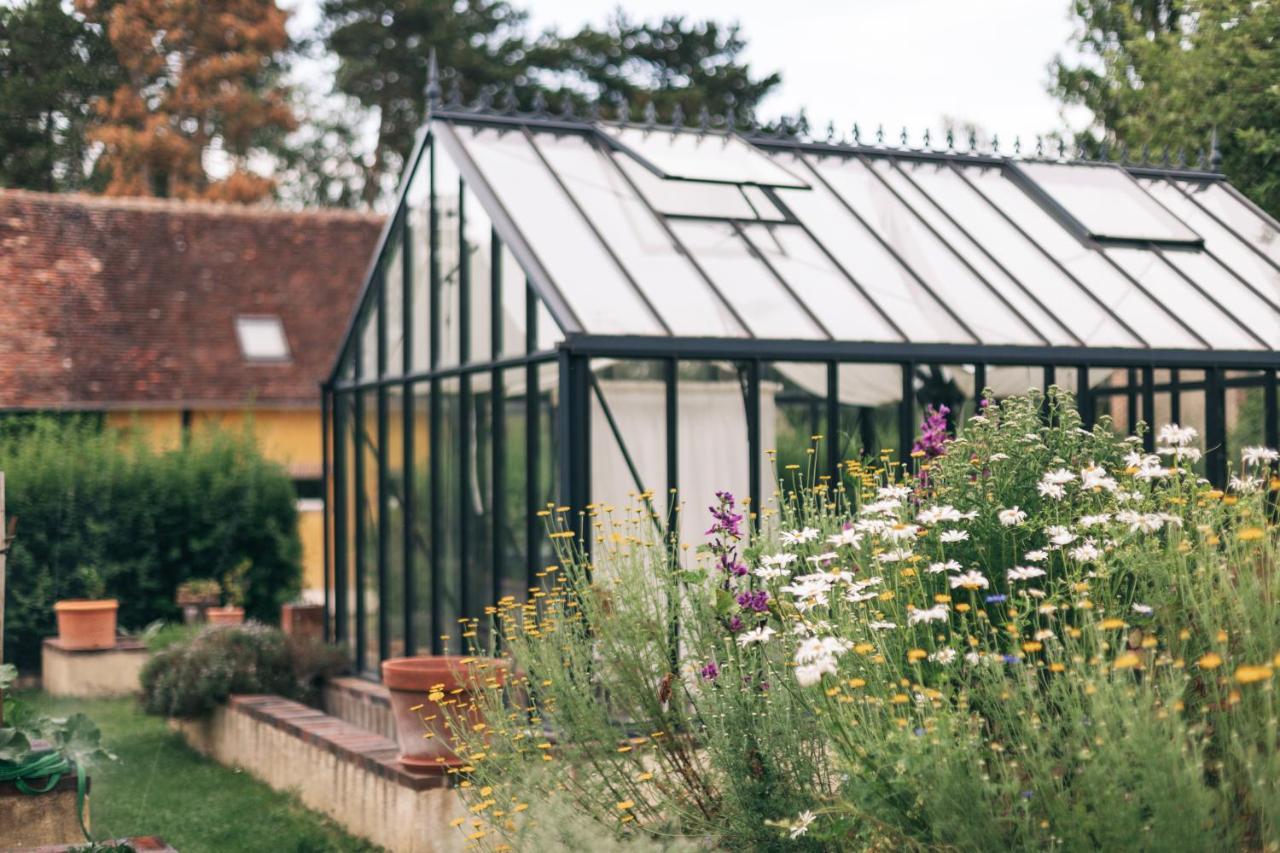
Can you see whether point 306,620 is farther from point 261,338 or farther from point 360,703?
point 261,338

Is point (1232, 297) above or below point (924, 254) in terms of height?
below

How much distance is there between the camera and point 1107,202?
10.9m

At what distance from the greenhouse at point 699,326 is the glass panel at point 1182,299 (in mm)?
24

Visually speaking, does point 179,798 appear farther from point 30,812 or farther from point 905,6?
point 905,6

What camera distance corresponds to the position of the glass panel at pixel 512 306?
8211 millimetres

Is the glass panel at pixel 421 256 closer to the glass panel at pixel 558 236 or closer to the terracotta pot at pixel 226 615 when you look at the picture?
the glass panel at pixel 558 236

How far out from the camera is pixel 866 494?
16.8ft

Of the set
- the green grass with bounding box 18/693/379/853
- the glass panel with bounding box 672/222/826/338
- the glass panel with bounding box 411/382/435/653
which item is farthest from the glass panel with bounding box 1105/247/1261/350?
the green grass with bounding box 18/693/379/853

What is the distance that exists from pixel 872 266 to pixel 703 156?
151cm

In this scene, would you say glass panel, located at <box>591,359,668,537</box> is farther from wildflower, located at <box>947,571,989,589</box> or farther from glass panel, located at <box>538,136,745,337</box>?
wildflower, located at <box>947,571,989,589</box>

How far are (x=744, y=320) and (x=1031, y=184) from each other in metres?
3.94

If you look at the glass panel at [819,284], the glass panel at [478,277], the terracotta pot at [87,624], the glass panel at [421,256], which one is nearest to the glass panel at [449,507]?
the glass panel at [421,256]

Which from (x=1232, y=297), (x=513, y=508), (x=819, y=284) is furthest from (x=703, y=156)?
(x=1232, y=297)

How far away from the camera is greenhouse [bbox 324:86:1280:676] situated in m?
7.84
